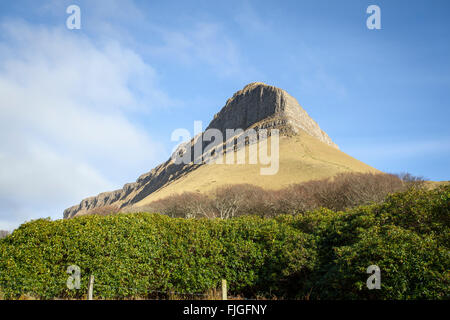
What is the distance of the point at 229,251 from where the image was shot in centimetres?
1290

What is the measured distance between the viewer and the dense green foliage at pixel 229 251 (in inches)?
389

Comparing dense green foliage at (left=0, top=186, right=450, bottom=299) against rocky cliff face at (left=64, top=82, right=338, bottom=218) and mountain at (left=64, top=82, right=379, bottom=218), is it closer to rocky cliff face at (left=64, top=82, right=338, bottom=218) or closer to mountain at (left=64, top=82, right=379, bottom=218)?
mountain at (left=64, top=82, right=379, bottom=218)

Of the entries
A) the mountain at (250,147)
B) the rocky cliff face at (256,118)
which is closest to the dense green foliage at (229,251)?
the mountain at (250,147)

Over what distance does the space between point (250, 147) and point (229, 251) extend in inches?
4423

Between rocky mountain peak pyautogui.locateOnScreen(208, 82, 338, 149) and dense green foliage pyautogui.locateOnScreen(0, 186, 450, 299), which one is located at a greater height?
rocky mountain peak pyautogui.locateOnScreen(208, 82, 338, 149)

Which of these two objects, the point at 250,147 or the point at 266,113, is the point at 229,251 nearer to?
the point at 250,147

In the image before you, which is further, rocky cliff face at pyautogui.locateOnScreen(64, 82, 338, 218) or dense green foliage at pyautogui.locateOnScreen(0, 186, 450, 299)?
rocky cliff face at pyautogui.locateOnScreen(64, 82, 338, 218)

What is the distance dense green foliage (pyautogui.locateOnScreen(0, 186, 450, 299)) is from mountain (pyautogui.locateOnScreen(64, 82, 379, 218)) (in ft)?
211

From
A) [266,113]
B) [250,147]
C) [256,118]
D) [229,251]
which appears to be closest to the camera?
[229,251]

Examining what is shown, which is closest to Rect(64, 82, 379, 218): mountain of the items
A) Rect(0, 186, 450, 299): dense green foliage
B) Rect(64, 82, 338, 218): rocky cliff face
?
Rect(64, 82, 338, 218): rocky cliff face

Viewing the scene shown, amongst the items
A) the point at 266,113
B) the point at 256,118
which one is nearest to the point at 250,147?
the point at 266,113

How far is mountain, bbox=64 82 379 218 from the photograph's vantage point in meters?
92.6
